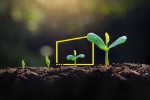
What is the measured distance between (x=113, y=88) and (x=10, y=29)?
110 inches

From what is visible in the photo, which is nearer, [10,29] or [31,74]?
[31,74]

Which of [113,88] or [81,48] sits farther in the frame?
[81,48]

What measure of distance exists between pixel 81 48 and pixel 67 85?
2393 mm

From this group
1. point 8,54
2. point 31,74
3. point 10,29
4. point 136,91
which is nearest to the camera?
point 136,91

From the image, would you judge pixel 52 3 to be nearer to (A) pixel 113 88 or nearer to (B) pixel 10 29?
(B) pixel 10 29

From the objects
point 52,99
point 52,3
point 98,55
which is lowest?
point 52,99

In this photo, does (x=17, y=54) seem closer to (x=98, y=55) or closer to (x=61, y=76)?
(x=98, y=55)

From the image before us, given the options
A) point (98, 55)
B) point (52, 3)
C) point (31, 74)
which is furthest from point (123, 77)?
point (52, 3)

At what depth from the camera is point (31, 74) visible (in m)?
1.18

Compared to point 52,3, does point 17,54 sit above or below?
below

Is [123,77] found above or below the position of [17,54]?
below

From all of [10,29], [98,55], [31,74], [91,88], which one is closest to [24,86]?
[31,74]

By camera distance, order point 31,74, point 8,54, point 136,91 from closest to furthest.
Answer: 1. point 136,91
2. point 31,74
3. point 8,54

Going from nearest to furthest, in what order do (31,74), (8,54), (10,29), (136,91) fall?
(136,91)
(31,74)
(8,54)
(10,29)
